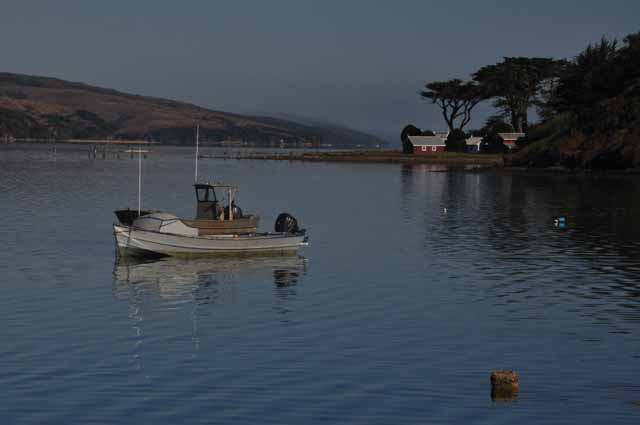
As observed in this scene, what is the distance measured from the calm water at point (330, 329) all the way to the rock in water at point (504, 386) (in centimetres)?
47

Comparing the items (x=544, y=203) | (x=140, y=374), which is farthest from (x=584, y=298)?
(x=544, y=203)

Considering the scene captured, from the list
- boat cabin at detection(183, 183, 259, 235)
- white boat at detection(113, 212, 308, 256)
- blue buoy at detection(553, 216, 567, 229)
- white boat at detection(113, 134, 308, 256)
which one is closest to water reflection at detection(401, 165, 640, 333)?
blue buoy at detection(553, 216, 567, 229)

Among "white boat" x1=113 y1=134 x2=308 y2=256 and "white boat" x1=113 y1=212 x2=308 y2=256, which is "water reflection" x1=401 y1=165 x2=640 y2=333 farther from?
"white boat" x1=113 y1=212 x2=308 y2=256

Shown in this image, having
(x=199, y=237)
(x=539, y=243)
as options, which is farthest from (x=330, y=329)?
(x=539, y=243)

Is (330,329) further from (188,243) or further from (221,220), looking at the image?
(221,220)

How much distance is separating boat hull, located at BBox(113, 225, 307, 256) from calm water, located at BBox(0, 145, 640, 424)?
0.90 metres

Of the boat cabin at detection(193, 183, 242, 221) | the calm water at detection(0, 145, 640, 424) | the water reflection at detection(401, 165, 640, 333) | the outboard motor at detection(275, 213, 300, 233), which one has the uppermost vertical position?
the boat cabin at detection(193, 183, 242, 221)

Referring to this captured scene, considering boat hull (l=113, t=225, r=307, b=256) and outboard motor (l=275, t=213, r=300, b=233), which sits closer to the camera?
boat hull (l=113, t=225, r=307, b=256)

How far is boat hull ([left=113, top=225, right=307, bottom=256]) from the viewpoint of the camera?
150 ft

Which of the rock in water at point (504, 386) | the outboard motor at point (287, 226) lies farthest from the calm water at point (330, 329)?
the outboard motor at point (287, 226)

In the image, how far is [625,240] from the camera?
191 feet

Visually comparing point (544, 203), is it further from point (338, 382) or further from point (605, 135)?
point (338, 382)

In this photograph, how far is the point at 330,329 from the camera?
3042 cm

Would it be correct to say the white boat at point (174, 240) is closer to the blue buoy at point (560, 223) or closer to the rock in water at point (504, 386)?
the rock in water at point (504, 386)
